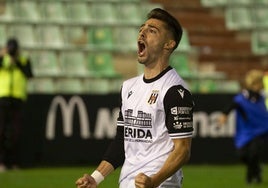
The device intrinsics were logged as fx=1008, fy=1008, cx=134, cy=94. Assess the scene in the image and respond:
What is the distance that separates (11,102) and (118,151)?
11701 mm

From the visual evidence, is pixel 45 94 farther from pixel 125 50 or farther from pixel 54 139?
pixel 125 50

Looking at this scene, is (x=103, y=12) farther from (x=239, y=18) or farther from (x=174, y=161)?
(x=174, y=161)

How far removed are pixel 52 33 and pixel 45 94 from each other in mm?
3787

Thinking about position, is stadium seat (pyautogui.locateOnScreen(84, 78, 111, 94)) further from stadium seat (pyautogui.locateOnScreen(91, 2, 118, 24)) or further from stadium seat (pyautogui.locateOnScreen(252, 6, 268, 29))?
stadium seat (pyautogui.locateOnScreen(252, 6, 268, 29))

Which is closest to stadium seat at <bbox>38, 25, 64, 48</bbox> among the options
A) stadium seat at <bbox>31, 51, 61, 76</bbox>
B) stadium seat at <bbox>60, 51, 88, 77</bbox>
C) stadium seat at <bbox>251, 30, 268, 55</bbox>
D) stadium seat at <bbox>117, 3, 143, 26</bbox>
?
stadium seat at <bbox>60, 51, 88, 77</bbox>

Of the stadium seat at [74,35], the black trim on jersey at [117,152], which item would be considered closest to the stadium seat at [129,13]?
the stadium seat at [74,35]

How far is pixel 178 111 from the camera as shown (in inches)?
228

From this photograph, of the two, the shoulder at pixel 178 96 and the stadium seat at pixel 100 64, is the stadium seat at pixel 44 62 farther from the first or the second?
the shoulder at pixel 178 96

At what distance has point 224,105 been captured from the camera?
63.7 ft

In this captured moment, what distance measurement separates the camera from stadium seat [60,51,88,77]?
2150cm

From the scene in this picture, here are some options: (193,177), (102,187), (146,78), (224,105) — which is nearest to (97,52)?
(224,105)

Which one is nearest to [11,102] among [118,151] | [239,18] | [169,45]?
[239,18]

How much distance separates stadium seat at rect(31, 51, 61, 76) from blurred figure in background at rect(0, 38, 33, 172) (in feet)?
9.80

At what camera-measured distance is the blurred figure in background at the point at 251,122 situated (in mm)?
15977
